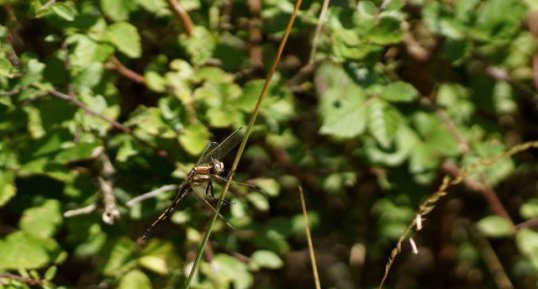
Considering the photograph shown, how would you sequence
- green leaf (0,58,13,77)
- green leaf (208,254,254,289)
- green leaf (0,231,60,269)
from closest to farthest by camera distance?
green leaf (0,58,13,77) < green leaf (0,231,60,269) < green leaf (208,254,254,289)

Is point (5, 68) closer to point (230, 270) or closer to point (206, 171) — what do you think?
point (206, 171)

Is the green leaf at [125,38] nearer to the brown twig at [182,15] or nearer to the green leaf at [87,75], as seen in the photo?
the green leaf at [87,75]

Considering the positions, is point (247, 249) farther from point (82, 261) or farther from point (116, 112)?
point (116, 112)

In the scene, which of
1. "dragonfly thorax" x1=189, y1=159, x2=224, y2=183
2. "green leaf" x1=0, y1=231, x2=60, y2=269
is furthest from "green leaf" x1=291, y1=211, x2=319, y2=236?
"dragonfly thorax" x1=189, y1=159, x2=224, y2=183

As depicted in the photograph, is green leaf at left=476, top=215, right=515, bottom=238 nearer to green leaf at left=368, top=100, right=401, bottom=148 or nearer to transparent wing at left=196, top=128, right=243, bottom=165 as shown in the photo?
→ green leaf at left=368, top=100, right=401, bottom=148

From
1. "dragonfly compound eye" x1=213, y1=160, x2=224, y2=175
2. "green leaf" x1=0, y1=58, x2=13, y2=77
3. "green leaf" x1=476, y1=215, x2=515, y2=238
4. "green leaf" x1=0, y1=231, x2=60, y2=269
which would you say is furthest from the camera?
"green leaf" x1=476, y1=215, x2=515, y2=238

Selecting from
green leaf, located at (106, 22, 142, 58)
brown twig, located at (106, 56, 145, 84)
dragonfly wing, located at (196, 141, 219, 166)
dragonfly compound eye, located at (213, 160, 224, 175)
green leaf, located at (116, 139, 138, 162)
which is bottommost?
dragonfly compound eye, located at (213, 160, 224, 175)
